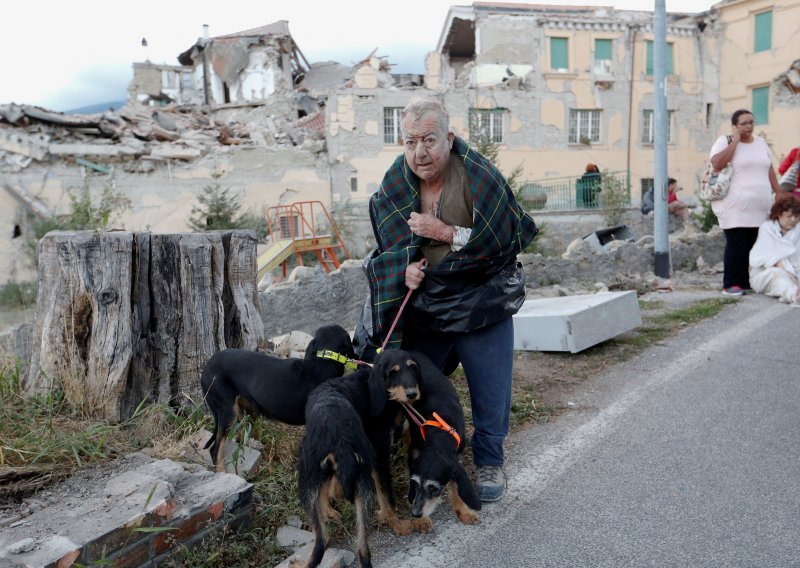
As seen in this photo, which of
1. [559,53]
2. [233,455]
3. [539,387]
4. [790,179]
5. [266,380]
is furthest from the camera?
[559,53]

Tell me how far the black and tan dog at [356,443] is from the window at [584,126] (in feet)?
98.9

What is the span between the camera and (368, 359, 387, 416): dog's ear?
9.88 feet

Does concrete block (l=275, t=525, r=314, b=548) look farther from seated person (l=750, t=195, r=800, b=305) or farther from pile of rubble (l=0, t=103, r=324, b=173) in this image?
pile of rubble (l=0, t=103, r=324, b=173)

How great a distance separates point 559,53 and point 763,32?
10634 mm

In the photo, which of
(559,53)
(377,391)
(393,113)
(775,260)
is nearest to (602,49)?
(559,53)

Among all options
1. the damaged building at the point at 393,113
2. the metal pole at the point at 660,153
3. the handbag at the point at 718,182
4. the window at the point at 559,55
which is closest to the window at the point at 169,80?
the damaged building at the point at 393,113

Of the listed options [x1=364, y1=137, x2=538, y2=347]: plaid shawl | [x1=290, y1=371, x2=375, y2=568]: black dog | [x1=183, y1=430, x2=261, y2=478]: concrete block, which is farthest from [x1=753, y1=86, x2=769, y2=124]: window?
[x1=290, y1=371, x2=375, y2=568]: black dog

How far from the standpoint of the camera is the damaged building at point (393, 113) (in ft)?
72.6

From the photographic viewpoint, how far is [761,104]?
3166 centimetres

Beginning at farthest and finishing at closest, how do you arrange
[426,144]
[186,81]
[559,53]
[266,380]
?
[186,81]
[559,53]
[266,380]
[426,144]

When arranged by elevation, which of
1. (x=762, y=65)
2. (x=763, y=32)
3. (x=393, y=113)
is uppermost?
(x=763, y=32)

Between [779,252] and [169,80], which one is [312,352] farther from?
[169,80]

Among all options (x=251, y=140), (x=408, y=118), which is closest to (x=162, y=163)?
(x=251, y=140)

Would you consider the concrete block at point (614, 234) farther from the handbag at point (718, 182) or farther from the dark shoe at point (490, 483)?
the dark shoe at point (490, 483)
